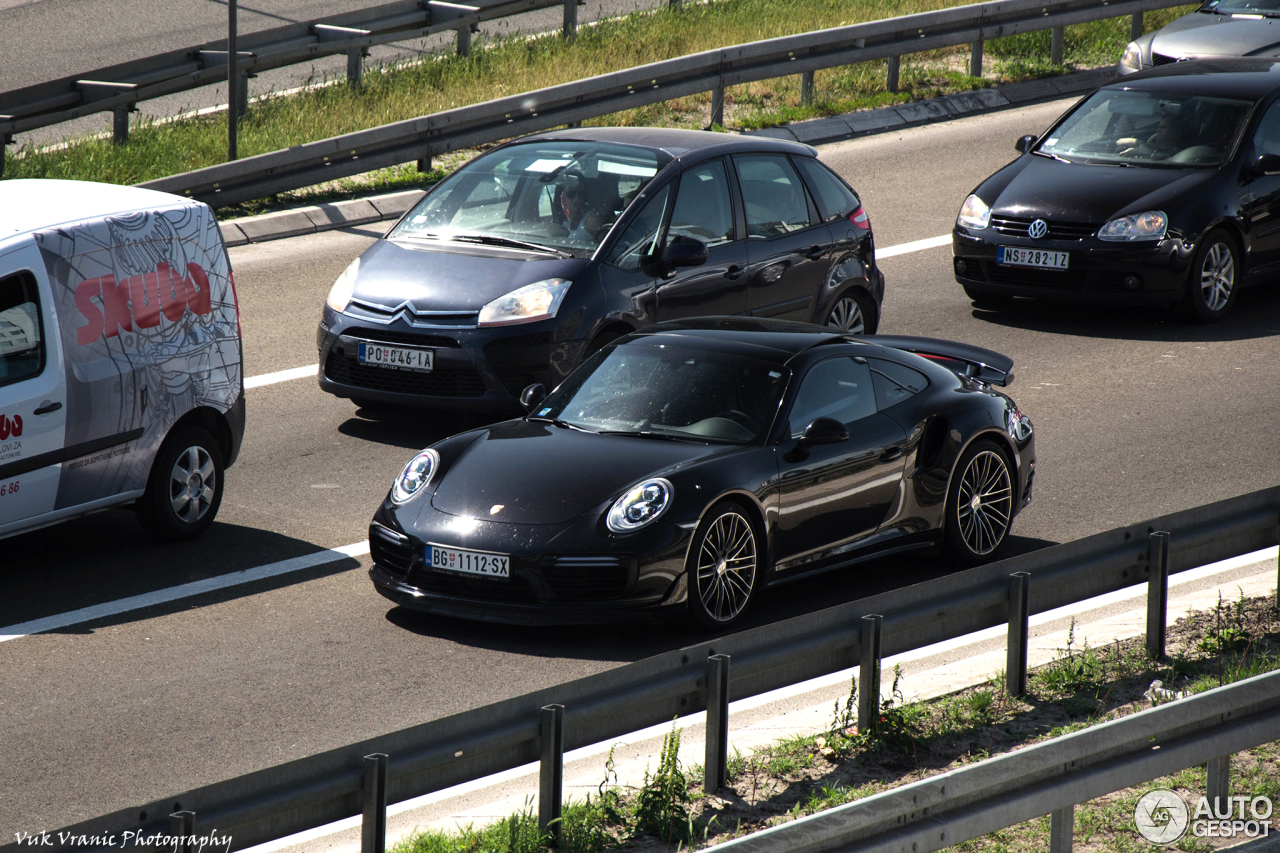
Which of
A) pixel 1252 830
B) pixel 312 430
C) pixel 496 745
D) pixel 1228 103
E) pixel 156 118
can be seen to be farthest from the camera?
pixel 156 118

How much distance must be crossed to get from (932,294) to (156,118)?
9095mm

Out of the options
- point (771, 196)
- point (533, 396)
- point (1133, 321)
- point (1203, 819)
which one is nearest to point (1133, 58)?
point (1133, 321)

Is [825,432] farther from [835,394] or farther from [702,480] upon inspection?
[702,480]

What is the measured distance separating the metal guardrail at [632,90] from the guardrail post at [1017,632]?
34.2 ft

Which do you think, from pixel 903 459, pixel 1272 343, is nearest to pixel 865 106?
pixel 1272 343

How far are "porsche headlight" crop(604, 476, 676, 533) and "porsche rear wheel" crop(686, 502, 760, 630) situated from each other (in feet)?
0.71

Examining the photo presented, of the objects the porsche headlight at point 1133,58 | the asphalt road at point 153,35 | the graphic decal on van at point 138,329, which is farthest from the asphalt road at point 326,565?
the asphalt road at point 153,35

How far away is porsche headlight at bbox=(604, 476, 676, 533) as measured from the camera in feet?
26.4

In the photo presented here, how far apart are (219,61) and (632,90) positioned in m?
4.34

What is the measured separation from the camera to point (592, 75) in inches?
801

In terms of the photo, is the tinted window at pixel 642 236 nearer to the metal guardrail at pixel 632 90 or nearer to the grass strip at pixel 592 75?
the metal guardrail at pixel 632 90

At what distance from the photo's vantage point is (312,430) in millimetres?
11539

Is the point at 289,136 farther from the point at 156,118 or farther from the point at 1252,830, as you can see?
the point at 1252,830

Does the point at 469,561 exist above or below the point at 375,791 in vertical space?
below
